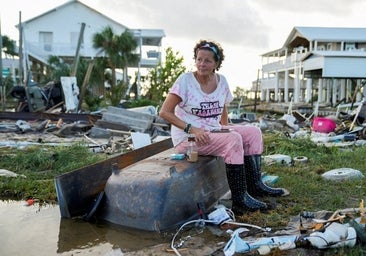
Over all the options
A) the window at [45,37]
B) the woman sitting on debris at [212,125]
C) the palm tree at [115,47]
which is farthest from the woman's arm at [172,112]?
the window at [45,37]

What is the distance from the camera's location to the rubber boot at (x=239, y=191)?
154 inches

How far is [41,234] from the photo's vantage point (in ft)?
11.9

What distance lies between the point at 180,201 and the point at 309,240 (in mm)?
1114

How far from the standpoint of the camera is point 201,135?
3.84 m

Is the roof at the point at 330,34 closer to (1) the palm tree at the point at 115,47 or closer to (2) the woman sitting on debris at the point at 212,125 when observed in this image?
(1) the palm tree at the point at 115,47

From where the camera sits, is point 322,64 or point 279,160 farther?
point 322,64

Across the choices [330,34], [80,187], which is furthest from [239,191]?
[330,34]

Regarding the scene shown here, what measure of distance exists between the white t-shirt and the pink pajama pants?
19cm

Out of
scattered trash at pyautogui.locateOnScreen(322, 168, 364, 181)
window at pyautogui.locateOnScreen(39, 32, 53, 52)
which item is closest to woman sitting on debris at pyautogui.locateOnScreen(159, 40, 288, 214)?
scattered trash at pyautogui.locateOnScreen(322, 168, 364, 181)

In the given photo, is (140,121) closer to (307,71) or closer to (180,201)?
(180,201)

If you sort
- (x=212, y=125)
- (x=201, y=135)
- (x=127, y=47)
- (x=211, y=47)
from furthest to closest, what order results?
(x=127, y=47) < (x=212, y=125) < (x=211, y=47) < (x=201, y=135)

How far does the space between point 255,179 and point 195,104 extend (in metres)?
1.04

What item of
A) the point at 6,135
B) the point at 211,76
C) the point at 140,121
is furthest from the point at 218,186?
the point at 6,135

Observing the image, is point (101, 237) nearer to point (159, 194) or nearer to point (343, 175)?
point (159, 194)
